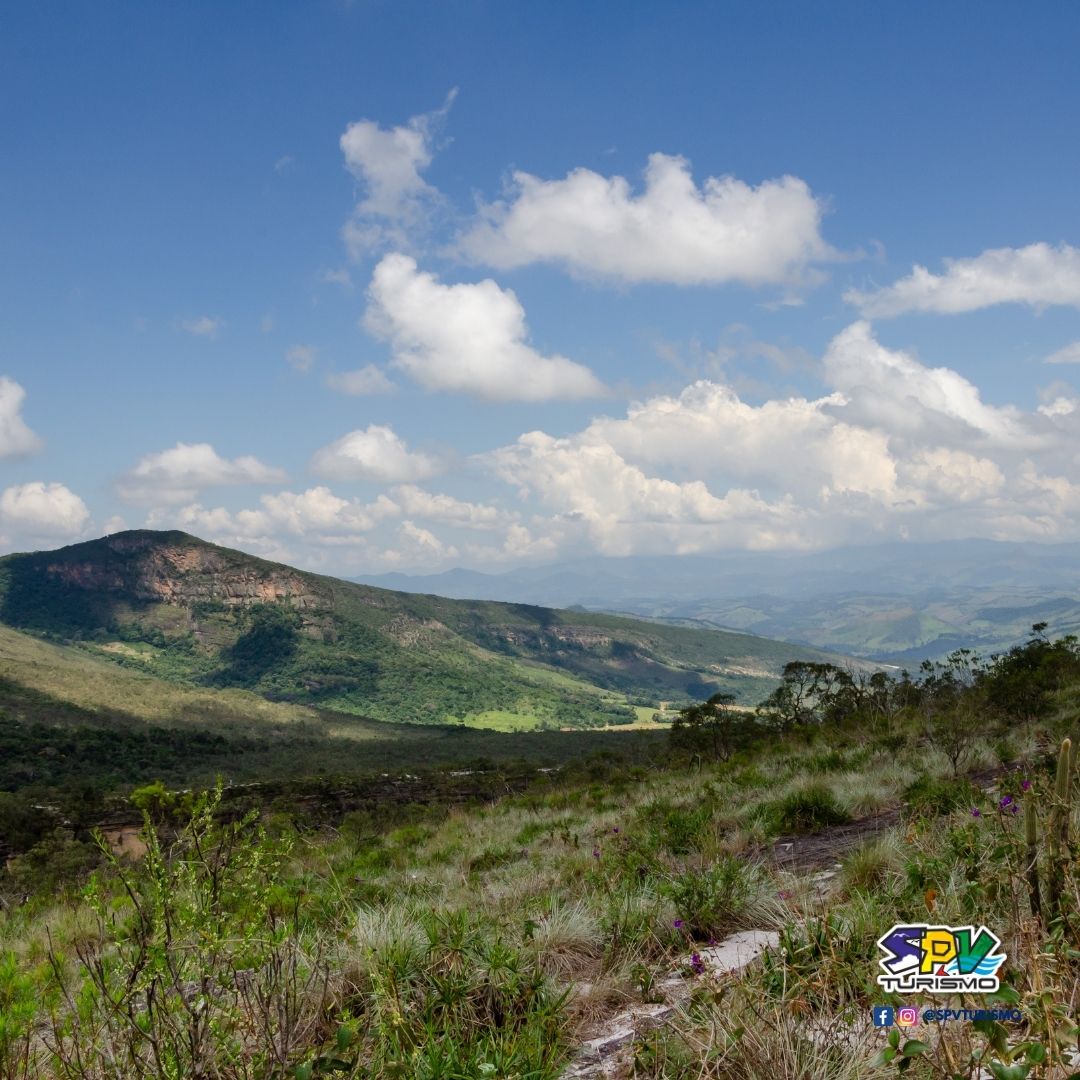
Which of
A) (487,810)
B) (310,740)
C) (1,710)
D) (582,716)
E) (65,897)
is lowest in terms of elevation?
(582,716)

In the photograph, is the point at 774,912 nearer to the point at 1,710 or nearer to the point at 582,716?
the point at 1,710

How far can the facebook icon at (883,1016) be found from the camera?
2.59 m

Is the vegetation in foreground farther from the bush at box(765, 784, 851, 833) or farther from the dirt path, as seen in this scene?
the dirt path

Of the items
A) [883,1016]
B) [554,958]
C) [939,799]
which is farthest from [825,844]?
[883,1016]

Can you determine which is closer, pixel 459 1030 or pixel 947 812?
pixel 459 1030

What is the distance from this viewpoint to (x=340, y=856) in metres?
13.5

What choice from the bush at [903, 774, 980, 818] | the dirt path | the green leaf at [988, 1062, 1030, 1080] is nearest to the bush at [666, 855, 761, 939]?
the dirt path

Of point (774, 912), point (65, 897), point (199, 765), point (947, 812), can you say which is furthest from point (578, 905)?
point (199, 765)

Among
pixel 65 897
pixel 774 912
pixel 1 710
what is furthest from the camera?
pixel 1 710

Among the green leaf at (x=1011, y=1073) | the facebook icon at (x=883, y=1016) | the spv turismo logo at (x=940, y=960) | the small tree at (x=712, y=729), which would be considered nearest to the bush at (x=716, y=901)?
the facebook icon at (x=883, y=1016)

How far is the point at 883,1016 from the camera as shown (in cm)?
265

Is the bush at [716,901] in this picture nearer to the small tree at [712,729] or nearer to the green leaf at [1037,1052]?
the green leaf at [1037,1052]

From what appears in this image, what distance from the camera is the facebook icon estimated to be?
2.59 m

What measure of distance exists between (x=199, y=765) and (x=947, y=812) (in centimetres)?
6022
